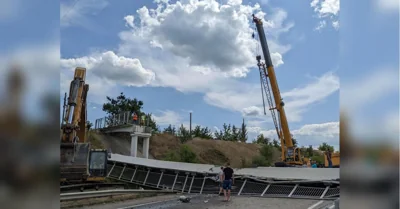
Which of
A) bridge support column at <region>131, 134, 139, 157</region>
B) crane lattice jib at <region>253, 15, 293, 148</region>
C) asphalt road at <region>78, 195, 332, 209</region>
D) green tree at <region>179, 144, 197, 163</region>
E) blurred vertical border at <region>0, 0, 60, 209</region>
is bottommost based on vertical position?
asphalt road at <region>78, 195, 332, 209</region>

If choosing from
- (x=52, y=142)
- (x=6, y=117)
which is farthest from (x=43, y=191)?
(x=6, y=117)

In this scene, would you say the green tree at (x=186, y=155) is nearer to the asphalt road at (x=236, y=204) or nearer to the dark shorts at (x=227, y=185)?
the dark shorts at (x=227, y=185)

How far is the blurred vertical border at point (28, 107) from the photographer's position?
5.18 ft

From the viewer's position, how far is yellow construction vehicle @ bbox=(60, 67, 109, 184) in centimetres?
1108

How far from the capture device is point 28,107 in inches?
63.7

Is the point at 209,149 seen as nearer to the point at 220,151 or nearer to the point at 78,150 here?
the point at 220,151

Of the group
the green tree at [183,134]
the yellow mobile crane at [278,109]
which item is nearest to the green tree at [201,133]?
the green tree at [183,134]

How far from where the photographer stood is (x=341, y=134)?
4.80ft

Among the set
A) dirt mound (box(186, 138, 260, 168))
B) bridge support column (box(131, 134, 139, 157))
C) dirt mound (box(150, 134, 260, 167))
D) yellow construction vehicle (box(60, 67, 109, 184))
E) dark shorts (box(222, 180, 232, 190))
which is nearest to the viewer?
dark shorts (box(222, 180, 232, 190))

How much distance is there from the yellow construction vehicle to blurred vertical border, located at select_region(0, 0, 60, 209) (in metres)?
9.59

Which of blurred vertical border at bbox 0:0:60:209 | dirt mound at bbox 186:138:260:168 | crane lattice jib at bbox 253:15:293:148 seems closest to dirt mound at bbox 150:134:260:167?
dirt mound at bbox 186:138:260:168

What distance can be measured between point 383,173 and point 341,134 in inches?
8.4

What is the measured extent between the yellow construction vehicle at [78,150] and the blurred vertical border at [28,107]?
9.59 metres

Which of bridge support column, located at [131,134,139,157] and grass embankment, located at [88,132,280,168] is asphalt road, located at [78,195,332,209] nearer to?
bridge support column, located at [131,134,139,157]
